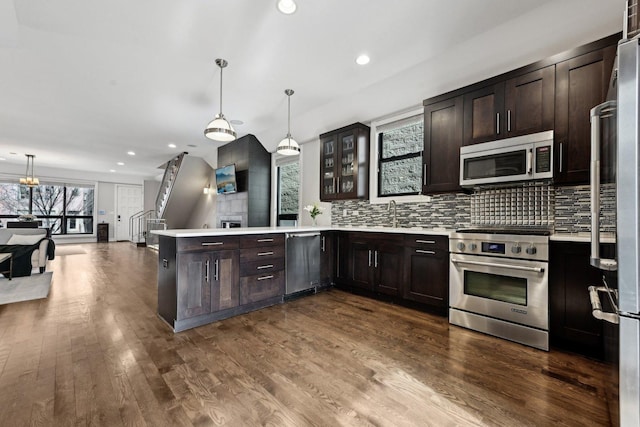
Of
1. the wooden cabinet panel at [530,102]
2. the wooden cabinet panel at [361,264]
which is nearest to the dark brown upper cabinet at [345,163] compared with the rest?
the wooden cabinet panel at [361,264]

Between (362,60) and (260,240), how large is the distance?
2597 millimetres

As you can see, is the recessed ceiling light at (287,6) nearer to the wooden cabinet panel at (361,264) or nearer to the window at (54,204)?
the wooden cabinet panel at (361,264)

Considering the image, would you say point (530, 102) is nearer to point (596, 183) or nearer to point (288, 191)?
point (596, 183)

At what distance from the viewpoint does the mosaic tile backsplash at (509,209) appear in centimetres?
273

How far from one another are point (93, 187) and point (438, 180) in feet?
44.7

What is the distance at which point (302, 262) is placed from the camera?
12.5 ft

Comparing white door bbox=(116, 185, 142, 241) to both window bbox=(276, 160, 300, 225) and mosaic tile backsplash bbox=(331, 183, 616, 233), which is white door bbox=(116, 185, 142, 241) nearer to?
window bbox=(276, 160, 300, 225)

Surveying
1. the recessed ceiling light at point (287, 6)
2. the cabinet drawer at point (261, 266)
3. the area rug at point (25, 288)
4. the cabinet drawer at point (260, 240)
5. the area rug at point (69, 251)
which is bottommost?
the area rug at point (69, 251)

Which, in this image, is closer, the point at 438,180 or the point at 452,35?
the point at 452,35

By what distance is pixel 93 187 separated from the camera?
11.6m

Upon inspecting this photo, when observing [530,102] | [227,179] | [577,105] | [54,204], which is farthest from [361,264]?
[54,204]

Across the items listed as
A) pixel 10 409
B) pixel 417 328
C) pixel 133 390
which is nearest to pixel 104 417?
pixel 133 390

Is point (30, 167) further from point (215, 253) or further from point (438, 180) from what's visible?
point (438, 180)

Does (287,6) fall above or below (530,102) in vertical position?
above
